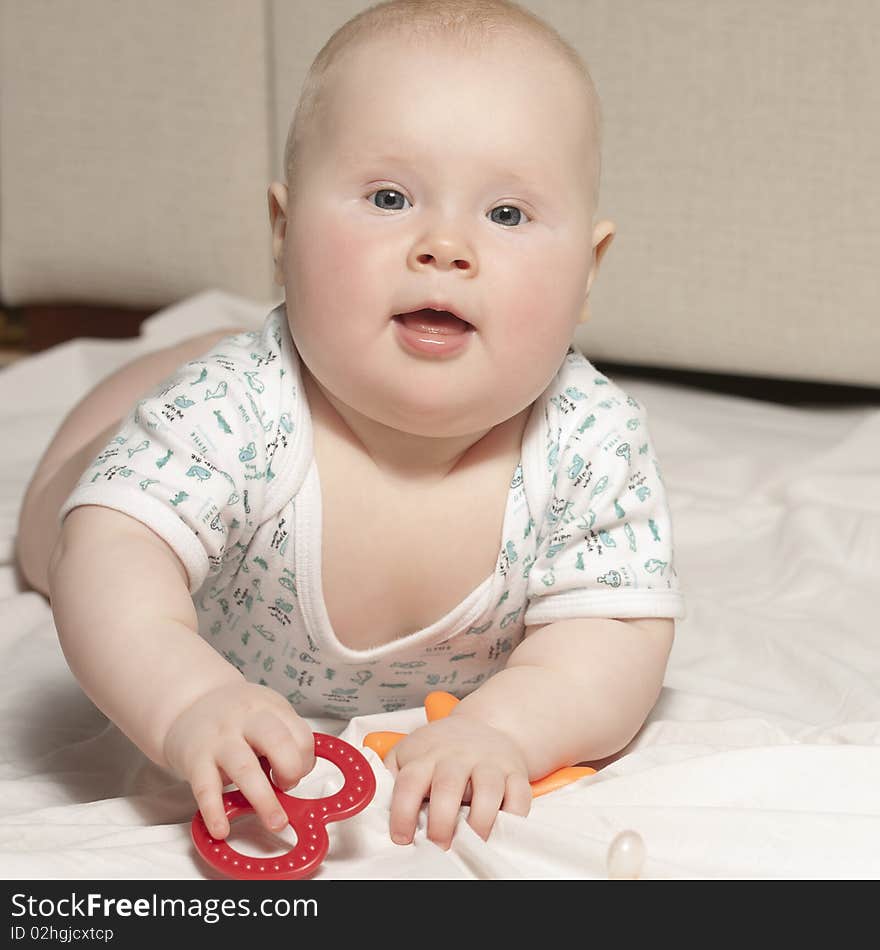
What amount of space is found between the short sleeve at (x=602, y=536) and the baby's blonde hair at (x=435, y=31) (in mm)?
171

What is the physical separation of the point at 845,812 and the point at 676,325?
3.57 ft

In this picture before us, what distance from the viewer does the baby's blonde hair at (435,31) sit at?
2.76ft

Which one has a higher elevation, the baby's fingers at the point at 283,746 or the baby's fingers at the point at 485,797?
the baby's fingers at the point at 283,746

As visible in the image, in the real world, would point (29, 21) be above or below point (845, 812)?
above

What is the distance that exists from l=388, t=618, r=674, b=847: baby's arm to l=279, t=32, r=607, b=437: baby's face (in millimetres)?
165

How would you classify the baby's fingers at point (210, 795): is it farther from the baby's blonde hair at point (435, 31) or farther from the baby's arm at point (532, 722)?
the baby's blonde hair at point (435, 31)

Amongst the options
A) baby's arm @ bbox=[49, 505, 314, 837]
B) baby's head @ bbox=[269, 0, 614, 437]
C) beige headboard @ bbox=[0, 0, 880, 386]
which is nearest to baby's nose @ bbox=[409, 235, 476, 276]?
baby's head @ bbox=[269, 0, 614, 437]

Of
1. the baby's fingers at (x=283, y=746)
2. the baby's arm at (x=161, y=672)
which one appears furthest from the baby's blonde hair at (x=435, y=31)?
the baby's fingers at (x=283, y=746)

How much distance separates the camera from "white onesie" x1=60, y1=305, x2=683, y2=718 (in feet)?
2.84

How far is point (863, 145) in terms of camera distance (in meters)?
1.60

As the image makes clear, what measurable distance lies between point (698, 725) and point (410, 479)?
26 cm

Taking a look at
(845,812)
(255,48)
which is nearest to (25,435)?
(255,48)

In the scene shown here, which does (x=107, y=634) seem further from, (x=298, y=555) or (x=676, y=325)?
(x=676, y=325)

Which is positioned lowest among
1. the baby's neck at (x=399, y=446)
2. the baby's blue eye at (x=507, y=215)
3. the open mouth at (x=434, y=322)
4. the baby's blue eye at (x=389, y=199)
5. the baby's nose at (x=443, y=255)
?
the baby's neck at (x=399, y=446)
